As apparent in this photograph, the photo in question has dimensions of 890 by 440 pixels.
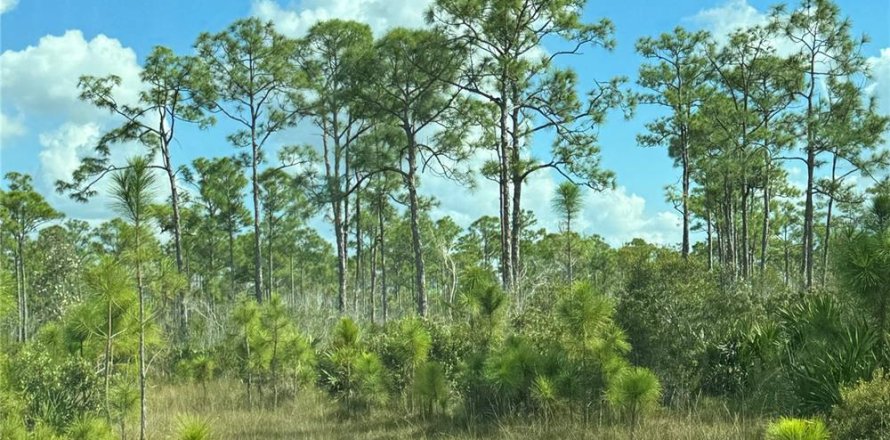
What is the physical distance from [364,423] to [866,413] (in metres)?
7.85

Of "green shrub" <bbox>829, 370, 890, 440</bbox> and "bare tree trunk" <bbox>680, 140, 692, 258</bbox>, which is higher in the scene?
"bare tree trunk" <bbox>680, 140, 692, 258</bbox>

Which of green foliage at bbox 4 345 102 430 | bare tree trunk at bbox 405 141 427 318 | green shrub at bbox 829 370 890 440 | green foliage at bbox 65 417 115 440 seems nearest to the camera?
green shrub at bbox 829 370 890 440

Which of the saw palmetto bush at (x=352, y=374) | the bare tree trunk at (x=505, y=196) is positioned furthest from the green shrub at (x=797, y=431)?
the bare tree trunk at (x=505, y=196)

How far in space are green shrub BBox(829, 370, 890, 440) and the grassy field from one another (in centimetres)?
147

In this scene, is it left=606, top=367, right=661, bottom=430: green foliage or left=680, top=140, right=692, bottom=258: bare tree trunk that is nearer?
left=606, top=367, right=661, bottom=430: green foliage

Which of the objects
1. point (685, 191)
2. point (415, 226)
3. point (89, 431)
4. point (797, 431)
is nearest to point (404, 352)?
point (89, 431)

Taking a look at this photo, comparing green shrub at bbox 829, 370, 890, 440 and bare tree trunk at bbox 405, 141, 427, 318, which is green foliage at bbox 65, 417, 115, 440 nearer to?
green shrub at bbox 829, 370, 890, 440

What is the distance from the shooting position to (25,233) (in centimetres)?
2684

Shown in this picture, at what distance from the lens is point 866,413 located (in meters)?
5.91

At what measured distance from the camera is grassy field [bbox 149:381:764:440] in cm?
831

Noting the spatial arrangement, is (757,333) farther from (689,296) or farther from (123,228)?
(123,228)

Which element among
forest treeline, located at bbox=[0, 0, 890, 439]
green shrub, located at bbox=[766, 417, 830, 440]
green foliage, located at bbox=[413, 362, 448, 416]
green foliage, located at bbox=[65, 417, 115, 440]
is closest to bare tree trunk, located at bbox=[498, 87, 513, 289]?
forest treeline, located at bbox=[0, 0, 890, 439]

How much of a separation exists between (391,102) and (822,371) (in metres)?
17.5

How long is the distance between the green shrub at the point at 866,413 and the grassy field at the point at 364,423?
1.47m
